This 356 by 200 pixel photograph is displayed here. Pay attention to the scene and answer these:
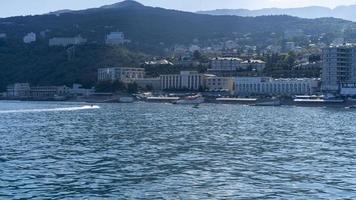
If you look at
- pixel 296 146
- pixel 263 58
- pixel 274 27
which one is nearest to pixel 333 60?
pixel 263 58

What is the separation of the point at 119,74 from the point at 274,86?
81.3 ft

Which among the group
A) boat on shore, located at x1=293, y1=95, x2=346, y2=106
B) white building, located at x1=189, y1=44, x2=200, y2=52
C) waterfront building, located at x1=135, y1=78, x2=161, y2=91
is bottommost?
boat on shore, located at x1=293, y1=95, x2=346, y2=106

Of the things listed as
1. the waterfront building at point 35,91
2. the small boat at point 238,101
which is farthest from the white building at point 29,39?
the small boat at point 238,101

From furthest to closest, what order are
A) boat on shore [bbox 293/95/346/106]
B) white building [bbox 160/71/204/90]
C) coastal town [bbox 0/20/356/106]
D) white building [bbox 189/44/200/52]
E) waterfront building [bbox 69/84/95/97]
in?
white building [bbox 189/44/200/52] → waterfront building [bbox 69/84/95/97] → white building [bbox 160/71/204/90] → coastal town [bbox 0/20/356/106] → boat on shore [bbox 293/95/346/106]

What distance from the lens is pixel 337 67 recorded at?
7775 cm

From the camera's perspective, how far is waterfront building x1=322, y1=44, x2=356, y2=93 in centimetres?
7738

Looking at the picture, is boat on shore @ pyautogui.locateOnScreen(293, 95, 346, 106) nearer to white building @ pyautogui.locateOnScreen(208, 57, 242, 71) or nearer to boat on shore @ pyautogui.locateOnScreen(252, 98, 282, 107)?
boat on shore @ pyautogui.locateOnScreen(252, 98, 282, 107)

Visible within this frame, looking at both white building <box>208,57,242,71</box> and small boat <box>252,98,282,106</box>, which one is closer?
small boat <box>252,98,282,106</box>

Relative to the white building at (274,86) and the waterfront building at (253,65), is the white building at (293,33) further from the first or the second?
the white building at (274,86)

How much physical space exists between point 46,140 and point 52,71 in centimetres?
8271

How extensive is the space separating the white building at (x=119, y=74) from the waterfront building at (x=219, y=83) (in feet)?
36.0

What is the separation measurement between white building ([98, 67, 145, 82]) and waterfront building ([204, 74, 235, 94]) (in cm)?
1097

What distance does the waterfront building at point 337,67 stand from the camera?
77375 mm

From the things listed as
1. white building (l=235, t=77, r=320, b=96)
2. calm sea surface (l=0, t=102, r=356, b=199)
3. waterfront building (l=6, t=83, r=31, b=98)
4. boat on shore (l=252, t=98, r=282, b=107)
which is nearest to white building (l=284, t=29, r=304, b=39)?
white building (l=235, t=77, r=320, b=96)
